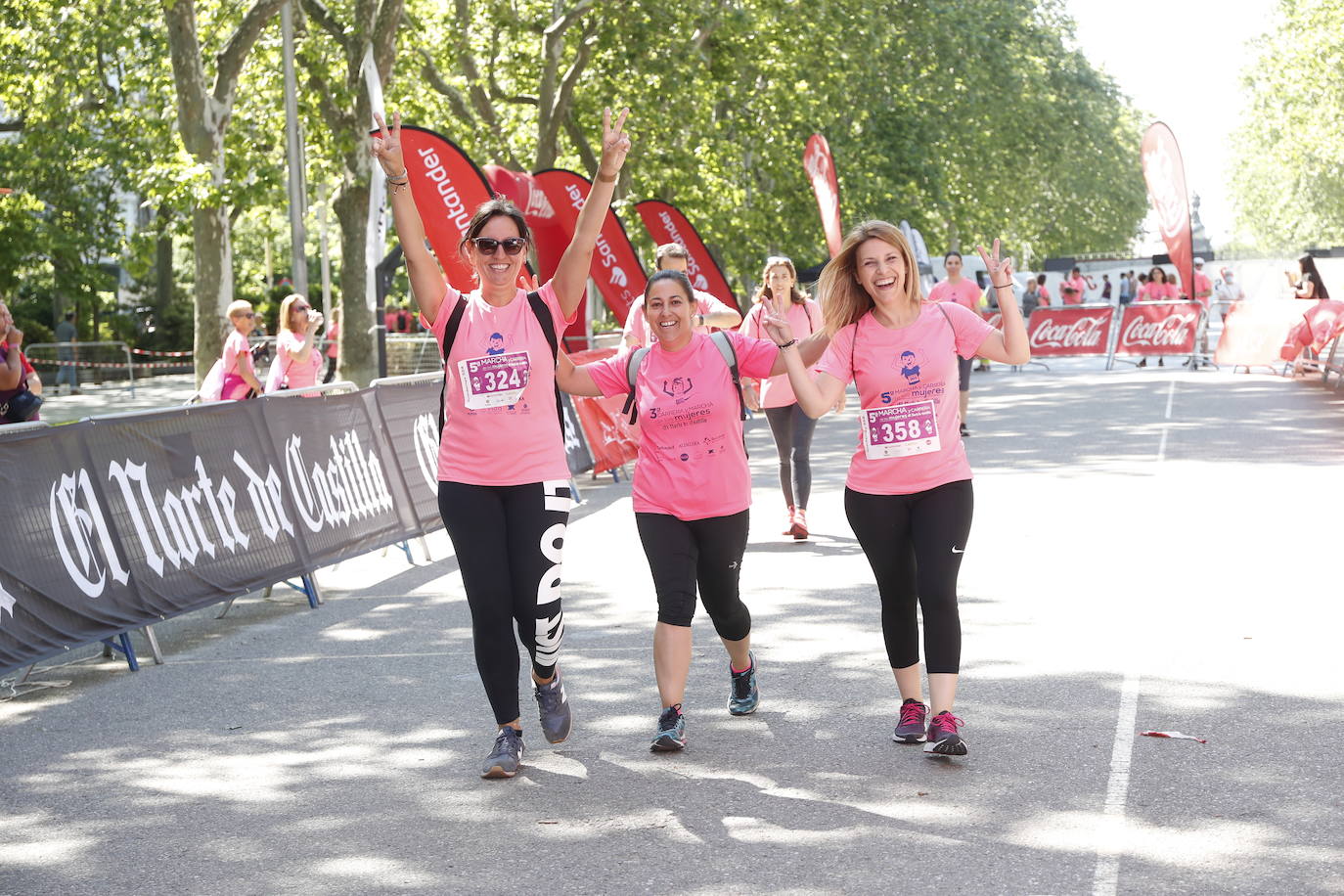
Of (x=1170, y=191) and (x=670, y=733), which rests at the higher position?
(x=1170, y=191)

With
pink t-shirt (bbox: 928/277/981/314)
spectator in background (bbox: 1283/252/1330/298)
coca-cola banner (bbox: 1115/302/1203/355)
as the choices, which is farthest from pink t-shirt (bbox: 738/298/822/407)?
coca-cola banner (bbox: 1115/302/1203/355)

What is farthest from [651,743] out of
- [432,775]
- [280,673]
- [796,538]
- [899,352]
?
[796,538]

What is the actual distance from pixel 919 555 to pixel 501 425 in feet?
4.85

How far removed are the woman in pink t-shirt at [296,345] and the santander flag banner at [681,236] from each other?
1210 cm

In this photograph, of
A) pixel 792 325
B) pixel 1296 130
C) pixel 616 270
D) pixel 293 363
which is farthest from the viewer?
pixel 1296 130

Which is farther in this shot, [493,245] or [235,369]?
[235,369]

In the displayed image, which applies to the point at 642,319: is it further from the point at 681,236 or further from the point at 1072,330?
the point at 1072,330

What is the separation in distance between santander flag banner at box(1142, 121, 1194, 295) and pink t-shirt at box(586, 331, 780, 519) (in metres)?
25.5

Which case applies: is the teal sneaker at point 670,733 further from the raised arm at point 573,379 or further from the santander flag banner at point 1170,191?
the santander flag banner at point 1170,191

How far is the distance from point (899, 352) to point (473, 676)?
2677 millimetres

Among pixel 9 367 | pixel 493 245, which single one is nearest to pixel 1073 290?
pixel 9 367

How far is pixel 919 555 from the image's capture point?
5.83m

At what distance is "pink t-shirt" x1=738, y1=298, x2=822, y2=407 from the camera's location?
10.7 m

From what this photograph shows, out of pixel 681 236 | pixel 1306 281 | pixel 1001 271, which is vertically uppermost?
pixel 681 236
